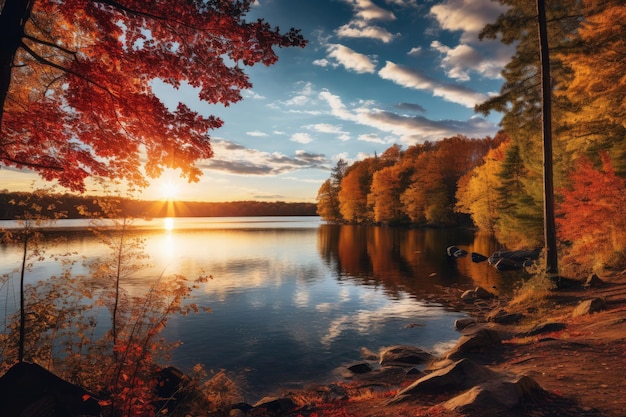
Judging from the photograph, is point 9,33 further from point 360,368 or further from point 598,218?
point 598,218

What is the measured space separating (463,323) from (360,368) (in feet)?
20.3

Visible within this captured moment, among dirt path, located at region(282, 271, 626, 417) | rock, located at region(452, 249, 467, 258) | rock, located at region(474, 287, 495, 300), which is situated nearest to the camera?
dirt path, located at region(282, 271, 626, 417)

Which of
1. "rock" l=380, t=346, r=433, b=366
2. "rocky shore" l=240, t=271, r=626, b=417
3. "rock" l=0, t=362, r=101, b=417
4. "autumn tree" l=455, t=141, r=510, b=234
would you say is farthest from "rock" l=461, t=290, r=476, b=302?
"autumn tree" l=455, t=141, r=510, b=234

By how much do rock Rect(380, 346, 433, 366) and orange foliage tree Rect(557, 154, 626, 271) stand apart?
13.3 m

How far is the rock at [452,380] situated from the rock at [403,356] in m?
4.44

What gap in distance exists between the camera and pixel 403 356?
12.6 m

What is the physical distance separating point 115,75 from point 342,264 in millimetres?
28902

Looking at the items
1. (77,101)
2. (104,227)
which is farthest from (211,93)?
(104,227)

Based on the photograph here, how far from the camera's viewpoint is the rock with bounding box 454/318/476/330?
15776 millimetres

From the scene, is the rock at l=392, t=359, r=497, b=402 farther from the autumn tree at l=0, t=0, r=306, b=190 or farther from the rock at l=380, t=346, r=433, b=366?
the autumn tree at l=0, t=0, r=306, b=190

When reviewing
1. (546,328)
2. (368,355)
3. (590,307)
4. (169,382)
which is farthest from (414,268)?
(169,382)

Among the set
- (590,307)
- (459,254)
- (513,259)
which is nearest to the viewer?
(590,307)

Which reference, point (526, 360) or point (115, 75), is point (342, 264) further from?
point (115, 75)

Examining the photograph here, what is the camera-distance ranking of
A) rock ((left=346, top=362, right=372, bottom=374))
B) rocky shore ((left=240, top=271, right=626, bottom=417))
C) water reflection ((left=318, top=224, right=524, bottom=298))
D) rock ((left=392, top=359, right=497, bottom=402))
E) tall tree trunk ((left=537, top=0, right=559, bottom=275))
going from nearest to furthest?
rocky shore ((left=240, top=271, right=626, bottom=417)) → rock ((left=392, top=359, right=497, bottom=402)) → rock ((left=346, top=362, right=372, bottom=374)) → tall tree trunk ((left=537, top=0, right=559, bottom=275)) → water reflection ((left=318, top=224, right=524, bottom=298))
